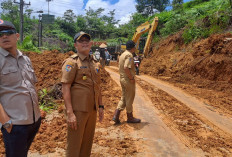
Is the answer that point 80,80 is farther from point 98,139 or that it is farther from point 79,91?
point 98,139

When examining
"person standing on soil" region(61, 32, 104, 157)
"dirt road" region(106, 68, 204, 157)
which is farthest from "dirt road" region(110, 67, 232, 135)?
"person standing on soil" region(61, 32, 104, 157)

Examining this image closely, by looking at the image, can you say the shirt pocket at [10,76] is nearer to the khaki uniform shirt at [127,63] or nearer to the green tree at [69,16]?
the khaki uniform shirt at [127,63]

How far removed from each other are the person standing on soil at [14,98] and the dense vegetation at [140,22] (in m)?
13.0

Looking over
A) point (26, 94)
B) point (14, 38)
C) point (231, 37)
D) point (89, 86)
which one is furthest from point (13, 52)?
point (231, 37)

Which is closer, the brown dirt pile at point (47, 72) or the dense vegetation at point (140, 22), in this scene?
the brown dirt pile at point (47, 72)

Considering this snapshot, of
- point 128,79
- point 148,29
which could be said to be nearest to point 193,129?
point 128,79

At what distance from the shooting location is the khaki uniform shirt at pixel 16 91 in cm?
193

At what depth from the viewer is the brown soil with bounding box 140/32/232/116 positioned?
312 inches

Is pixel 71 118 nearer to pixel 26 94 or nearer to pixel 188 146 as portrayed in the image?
pixel 26 94

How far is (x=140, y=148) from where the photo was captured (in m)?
3.81

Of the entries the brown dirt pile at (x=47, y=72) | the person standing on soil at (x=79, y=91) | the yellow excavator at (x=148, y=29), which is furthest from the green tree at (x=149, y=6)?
the person standing on soil at (x=79, y=91)

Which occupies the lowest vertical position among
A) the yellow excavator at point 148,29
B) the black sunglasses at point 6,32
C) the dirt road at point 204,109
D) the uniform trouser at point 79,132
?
the dirt road at point 204,109

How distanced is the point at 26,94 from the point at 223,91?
854 cm

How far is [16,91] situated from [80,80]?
728mm
